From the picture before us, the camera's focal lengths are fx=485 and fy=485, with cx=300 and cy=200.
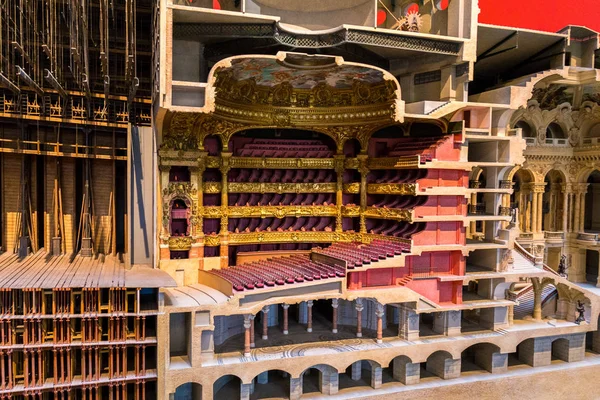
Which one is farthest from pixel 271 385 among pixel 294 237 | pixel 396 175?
pixel 396 175

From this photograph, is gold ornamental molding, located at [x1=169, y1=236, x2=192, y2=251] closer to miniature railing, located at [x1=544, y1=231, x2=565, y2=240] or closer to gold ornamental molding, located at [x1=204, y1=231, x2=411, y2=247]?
gold ornamental molding, located at [x1=204, y1=231, x2=411, y2=247]

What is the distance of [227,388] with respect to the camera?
20766 millimetres

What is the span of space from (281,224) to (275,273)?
5.12 metres

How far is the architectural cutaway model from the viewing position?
58.5ft

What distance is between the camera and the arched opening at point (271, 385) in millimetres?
20078

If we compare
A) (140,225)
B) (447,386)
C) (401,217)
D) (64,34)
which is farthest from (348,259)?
(64,34)

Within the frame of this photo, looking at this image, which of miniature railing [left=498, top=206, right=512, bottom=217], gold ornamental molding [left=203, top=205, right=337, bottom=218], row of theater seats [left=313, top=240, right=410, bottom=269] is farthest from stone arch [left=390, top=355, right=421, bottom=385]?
miniature railing [left=498, top=206, right=512, bottom=217]

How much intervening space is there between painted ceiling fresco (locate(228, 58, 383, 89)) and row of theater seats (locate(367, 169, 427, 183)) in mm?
4598

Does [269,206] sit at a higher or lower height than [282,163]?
lower

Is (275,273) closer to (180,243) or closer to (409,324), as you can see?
(180,243)

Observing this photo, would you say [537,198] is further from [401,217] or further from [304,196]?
[304,196]

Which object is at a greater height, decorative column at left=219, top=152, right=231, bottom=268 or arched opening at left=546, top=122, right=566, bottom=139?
arched opening at left=546, top=122, right=566, bottom=139

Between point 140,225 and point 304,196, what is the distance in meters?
8.90

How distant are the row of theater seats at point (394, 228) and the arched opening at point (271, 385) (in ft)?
26.9
